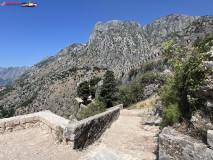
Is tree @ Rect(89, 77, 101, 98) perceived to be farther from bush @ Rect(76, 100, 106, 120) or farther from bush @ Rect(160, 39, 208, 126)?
bush @ Rect(160, 39, 208, 126)

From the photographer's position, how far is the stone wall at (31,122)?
4.99 metres

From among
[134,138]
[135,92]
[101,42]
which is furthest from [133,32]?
[134,138]

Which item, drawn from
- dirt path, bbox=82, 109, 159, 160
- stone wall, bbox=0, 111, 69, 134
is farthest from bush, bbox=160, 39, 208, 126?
stone wall, bbox=0, 111, 69, 134

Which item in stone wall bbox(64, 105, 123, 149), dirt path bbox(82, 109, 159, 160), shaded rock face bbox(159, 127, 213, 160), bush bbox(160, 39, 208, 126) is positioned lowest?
dirt path bbox(82, 109, 159, 160)

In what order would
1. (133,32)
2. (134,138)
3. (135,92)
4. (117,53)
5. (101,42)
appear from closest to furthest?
(134,138)
(135,92)
(117,53)
(101,42)
(133,32)

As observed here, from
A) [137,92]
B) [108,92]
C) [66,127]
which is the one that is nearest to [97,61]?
[108,92]

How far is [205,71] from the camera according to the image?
3.00m

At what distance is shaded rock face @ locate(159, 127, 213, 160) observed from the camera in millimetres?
2250

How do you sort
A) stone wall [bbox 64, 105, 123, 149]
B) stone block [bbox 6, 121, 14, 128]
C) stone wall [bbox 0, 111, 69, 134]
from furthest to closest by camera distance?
stone block [bbox 6, 121, 14, 128] → stone wall [bbox 0, 111, 69, 134] → stone wall [bbox 64, 105, 123, 149]

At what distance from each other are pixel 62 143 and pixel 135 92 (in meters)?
16.2

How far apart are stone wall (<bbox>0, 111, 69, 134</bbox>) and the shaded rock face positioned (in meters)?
3.67

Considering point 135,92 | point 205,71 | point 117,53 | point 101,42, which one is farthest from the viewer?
point 101,42

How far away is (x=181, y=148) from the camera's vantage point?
2.49 metres

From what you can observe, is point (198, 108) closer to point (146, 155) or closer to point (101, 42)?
point (146, 155)
